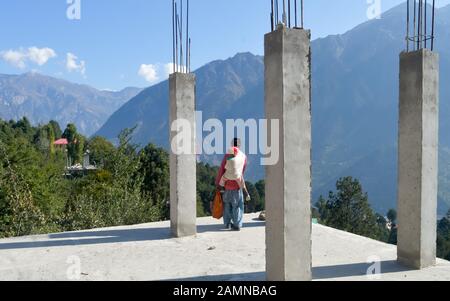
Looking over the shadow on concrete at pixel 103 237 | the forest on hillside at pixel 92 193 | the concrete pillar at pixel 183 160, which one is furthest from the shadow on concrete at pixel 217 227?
the forest on hillside at pixel 92 193

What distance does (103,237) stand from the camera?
8.23 metres

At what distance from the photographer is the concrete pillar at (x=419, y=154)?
233 inches

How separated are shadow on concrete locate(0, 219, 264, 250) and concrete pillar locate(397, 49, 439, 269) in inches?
146

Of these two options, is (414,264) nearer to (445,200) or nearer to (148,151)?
(148,151)

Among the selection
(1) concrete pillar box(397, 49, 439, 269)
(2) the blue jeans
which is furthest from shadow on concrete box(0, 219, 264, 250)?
(1) concrete pillar box(397, 49, 439, 269)

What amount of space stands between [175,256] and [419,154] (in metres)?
3.71

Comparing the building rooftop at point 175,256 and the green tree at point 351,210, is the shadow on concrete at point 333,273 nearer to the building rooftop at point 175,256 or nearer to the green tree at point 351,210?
the building rooftop at point 175,256

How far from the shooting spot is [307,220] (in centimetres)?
506

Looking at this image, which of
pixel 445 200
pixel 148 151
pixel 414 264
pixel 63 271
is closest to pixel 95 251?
pixel 63 271

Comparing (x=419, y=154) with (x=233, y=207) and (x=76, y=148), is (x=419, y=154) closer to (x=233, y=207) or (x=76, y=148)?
(x=233, y=207)

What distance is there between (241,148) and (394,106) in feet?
645

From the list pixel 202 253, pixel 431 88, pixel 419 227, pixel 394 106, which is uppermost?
pixel 394 106

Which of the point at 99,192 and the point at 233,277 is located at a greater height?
the point at 233,277

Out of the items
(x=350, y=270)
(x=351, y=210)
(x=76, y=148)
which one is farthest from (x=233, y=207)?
(x=76, y=148)
